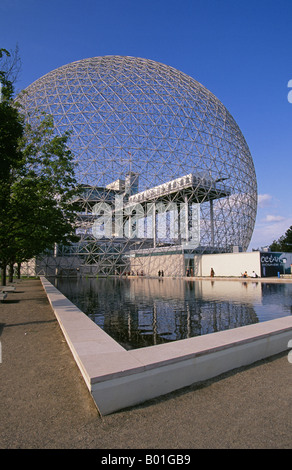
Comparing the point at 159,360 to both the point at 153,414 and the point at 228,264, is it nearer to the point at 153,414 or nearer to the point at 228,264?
the point at 153,414

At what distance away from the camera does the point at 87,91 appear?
3816 cm

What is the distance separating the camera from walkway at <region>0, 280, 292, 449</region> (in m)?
2.49

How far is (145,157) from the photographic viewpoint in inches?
1490

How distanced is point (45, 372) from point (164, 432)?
234 centimetres

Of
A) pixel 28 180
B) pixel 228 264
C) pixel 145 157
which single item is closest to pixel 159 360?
pixel 28 180

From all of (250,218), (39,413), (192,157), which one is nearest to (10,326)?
(39,413)

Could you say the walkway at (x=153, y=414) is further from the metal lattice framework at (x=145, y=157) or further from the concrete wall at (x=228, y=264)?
the metal lattice framework at (x=145, y=157)

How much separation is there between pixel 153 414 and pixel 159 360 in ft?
1.90

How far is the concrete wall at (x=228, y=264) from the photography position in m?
29.1

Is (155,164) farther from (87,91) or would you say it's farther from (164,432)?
(164,432)

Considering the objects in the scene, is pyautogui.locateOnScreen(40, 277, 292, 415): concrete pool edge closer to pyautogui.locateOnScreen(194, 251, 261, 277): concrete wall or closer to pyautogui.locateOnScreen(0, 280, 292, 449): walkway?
pyautogui.locateOnScreen(0, 280, 292, 449): walkway

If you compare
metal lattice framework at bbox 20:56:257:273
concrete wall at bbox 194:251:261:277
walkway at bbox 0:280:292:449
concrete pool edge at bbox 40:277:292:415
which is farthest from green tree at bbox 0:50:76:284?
metal lattice framework at bbox 20:56:257:273

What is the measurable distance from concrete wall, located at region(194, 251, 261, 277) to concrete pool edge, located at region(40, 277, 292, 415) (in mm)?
25219

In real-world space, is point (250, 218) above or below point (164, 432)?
above
